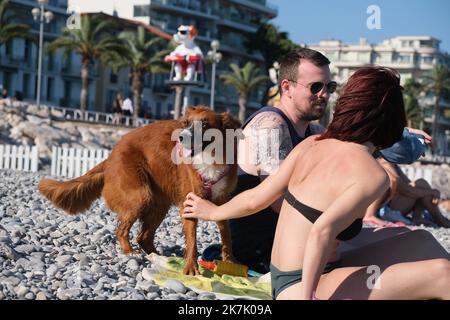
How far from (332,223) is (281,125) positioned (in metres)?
1.81

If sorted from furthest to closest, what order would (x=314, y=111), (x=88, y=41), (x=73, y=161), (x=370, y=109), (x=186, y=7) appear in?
(x=186, y=7) → (x=88, y=41) → (x=73, y=161) → (x=314, y=111) → (x=370, y=109)

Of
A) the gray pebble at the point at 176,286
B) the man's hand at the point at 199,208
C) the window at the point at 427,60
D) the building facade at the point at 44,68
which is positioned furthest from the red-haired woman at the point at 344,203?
the window at the point at 427,60

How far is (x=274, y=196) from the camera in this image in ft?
11.5

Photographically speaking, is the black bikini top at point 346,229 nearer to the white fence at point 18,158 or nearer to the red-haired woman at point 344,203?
the red-haired woman at point 344,203

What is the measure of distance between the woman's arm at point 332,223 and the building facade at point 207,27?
54552 mm

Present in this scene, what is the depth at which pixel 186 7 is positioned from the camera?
2623 inches

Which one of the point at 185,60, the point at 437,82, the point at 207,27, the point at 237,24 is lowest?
the point at 185,60

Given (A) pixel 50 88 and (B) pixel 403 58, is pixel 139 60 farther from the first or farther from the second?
(B) pixel 403 58

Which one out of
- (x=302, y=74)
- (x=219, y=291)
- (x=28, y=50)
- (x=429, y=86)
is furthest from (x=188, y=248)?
(x=429, y=86)

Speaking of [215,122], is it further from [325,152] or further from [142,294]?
[325,152]

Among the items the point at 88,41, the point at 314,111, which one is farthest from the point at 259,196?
the point at 88,41

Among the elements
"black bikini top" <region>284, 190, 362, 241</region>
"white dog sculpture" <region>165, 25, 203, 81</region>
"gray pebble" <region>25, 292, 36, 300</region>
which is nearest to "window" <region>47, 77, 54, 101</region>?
"white dog sculpture" <region>165, 25, 203, 81</region>
